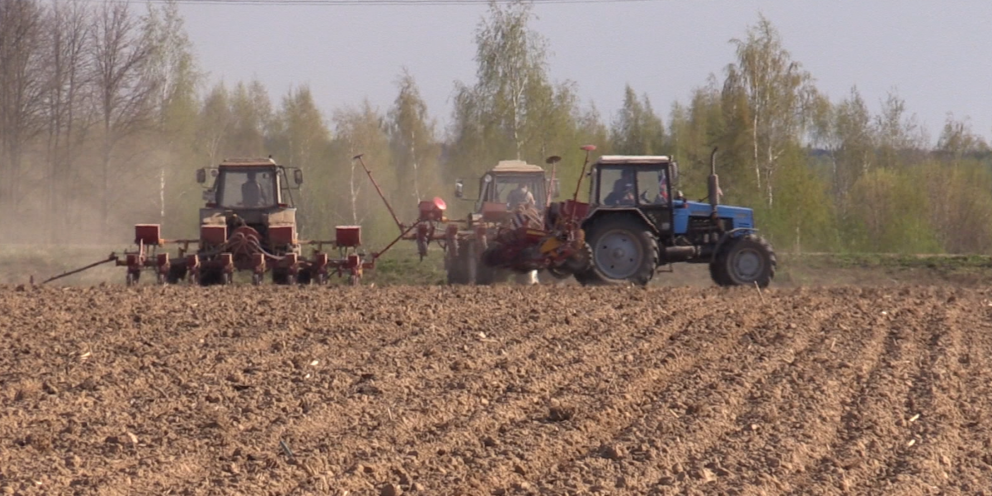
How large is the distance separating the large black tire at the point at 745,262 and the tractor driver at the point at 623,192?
54.2 inches

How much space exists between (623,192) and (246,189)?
5525mm

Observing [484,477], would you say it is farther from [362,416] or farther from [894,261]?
[894,261]

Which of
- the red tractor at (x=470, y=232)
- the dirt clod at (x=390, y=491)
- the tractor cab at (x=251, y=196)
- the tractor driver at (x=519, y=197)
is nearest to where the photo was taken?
the dirt clod at (x=390, y=491)

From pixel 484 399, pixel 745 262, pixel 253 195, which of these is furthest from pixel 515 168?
pixel 484 399

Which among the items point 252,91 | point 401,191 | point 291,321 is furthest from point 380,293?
point 252,91

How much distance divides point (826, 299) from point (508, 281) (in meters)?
5.19

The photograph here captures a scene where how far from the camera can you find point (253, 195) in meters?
17.5

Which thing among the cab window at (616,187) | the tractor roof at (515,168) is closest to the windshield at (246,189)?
the tractor roof at (515,168)

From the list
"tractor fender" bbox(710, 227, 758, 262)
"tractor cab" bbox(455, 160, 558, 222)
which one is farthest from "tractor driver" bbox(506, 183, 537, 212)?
"tractor fender" bbox(710, 227, 758, 262)

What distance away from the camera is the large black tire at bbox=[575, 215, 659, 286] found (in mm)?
15352

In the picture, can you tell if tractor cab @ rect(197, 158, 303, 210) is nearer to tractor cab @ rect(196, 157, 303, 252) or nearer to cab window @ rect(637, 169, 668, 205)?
tractor cab @ rect(196, 157, 303, 252)

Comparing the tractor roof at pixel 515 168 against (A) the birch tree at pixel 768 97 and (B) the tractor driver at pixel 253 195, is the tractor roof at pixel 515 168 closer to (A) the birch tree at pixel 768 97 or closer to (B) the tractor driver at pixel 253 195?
(B) the tractor driver at pixel 253 195

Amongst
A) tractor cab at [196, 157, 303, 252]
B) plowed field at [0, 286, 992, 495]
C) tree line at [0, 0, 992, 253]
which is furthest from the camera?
tree line at [0, 0, 992, 253]

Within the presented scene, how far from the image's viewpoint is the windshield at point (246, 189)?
17.5 metres
